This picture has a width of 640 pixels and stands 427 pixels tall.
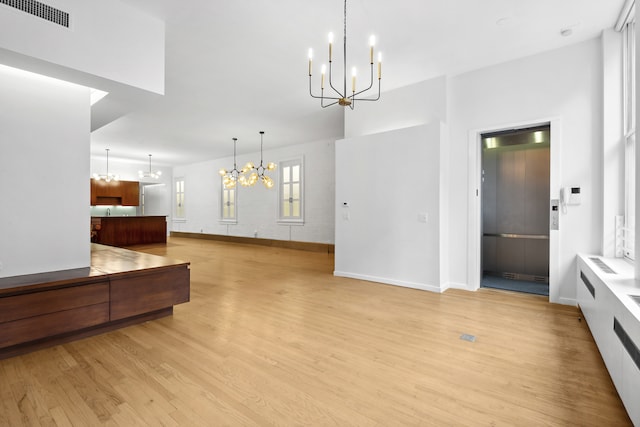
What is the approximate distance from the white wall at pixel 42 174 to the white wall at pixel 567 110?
4.88 meters

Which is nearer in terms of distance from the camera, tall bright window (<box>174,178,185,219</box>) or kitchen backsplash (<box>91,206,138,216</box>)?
kitchen backsplash (<box>91,206,138,216</box>)

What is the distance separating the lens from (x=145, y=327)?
3209 millimetres

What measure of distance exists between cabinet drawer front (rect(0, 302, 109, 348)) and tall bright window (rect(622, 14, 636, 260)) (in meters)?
5.30

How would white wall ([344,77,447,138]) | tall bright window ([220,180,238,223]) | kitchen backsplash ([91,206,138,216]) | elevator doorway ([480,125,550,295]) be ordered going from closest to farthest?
1. white wall ([344,77,447,138])
2. elevator doorway ([480,125,550,295])
3. tall bright window ([220,180,238,223])
4. kitchen backsplash ([91,206,138,216])

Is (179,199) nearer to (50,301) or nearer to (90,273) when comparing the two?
(90,273)

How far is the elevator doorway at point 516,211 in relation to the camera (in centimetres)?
520

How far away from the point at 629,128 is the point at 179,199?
1444cm

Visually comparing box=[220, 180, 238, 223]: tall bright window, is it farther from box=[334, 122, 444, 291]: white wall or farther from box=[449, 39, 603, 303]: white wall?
box=[449, 39, 603, 303]: white wall

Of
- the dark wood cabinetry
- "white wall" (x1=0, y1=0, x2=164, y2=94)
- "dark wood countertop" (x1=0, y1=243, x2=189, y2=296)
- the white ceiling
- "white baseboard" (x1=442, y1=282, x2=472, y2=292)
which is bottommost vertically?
"white baseboard" (x1=442, y1=282, x2=472, y2=292)

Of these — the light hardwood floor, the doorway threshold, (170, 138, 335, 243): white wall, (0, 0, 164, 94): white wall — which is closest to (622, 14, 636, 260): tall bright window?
the light hardwood floor

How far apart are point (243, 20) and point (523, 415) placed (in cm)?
Result: 407

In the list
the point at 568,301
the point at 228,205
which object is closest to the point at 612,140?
the point at 568,301

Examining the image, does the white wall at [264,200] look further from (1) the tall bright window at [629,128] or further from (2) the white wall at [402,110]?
(1) the tall bright window at [629,128]

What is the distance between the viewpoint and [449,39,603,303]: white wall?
3787 mm
